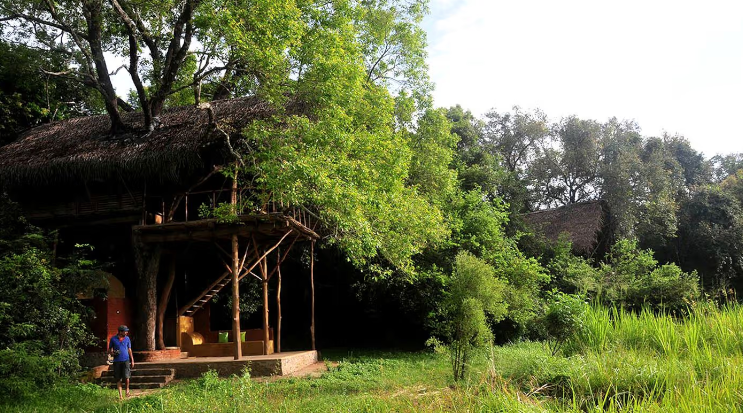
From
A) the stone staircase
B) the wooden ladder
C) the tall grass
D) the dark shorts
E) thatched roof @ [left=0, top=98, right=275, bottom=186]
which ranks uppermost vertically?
thatched roof @ [left=0, top=98, right=275, bottom=186]

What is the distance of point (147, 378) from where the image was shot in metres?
10.5

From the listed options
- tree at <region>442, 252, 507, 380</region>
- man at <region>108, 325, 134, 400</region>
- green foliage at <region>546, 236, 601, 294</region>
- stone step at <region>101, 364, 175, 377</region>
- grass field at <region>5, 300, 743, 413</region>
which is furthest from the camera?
green foliage at <region>546, 236, 601, 294</region>

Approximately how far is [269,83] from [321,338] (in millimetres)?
10189

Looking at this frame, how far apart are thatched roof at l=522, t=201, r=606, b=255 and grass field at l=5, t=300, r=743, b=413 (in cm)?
1153

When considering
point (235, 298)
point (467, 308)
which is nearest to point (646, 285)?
point (467, 308)

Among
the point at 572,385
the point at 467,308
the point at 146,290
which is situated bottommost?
the point at 572,385

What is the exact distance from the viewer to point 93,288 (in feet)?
37.1

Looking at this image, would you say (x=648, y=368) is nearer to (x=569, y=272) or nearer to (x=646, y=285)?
(x=646, y=285)

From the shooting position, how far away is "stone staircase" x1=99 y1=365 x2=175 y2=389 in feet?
34.0

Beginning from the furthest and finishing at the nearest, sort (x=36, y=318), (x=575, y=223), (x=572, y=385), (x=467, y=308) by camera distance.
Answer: (x=575, y=223), (x=36, y=318), (x=467, y=308), (x=572, y=385)

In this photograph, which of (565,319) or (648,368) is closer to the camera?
(648,368)

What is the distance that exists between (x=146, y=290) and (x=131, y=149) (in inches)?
124

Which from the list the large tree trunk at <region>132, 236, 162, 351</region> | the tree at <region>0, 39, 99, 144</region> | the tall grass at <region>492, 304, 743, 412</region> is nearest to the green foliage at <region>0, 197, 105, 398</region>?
the large tree trunk at <region>132, 236, 162, 351</region>

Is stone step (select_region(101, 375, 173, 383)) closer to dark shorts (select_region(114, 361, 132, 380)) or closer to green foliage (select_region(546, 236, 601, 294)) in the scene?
dark shorts (select_region(114, 361, 132, 380))
